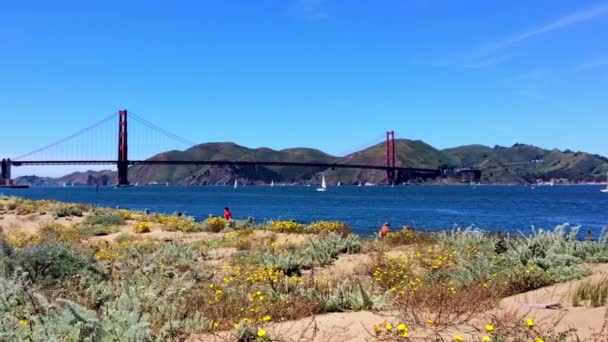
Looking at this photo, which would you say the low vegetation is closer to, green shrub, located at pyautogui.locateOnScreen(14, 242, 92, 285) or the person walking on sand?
green shrub, located at pyautogui.locateOnScreen(14, 242, 92, 285)

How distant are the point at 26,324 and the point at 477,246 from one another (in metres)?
9.14

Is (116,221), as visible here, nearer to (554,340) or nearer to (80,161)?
(554,340)

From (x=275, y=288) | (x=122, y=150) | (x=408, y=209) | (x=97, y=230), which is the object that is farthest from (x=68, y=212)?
(x=122, y=150)

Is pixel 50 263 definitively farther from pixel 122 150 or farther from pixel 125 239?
pixel 122 150

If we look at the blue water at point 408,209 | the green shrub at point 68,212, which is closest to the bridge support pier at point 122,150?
the blue water at point 408,209

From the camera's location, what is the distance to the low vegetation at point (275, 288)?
4.77 m

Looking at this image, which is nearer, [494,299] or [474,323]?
[474,323]

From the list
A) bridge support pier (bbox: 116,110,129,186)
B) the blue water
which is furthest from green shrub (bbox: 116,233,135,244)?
bridge support pier (bbox: 116,110,129,186)

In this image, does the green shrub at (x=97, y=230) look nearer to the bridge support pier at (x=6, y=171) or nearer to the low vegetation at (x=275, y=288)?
the low vegetation at (x=275, y=288)

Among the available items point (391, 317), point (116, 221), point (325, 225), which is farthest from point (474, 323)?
point (116, 221)

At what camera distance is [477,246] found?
38.2 ft

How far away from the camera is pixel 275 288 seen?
→ 23.1 feet

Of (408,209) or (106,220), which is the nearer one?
(106,220)

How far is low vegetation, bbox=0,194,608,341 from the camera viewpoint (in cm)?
477
